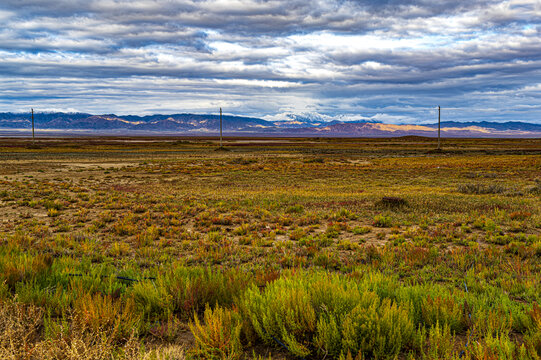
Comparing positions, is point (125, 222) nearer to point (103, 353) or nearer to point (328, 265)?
point (328, 265)

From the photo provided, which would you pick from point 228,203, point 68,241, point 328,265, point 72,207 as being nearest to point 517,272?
point 328,265

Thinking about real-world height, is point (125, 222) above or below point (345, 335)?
below

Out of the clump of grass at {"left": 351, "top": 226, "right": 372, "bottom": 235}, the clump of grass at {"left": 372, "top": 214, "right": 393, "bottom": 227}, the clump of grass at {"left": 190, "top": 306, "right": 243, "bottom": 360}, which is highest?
the clump of grass at {"left": 190, "top": 306, "right": 243, "bottom": 360}

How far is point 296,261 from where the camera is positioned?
8.09 meters

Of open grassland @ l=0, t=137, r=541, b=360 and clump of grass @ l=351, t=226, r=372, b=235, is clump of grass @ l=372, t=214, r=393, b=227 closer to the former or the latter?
open grassland @ l=0, t=137, r=541, b=360

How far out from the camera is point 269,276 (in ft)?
18.3

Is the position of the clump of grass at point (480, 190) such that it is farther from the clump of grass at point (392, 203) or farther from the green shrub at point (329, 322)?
the green shrub at point (329, 322)

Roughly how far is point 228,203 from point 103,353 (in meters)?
13.7

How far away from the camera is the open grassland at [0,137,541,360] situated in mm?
3506

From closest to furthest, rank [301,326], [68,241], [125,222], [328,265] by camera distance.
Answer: [301,326] → [328,265] → [68,241] → [125,222]

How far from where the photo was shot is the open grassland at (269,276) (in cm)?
351

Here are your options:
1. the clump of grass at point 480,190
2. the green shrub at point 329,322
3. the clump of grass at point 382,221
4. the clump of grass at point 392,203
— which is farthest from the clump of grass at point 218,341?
the clump of grass at point 480,190

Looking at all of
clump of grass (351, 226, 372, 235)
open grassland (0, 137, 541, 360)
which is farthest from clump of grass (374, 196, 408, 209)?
clump of grass (351, 226, 372, 235)

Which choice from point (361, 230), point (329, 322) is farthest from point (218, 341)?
point (361, 230)
